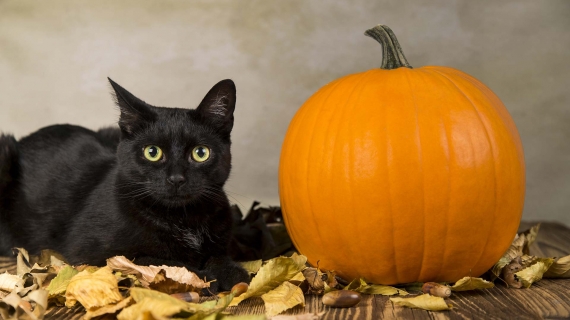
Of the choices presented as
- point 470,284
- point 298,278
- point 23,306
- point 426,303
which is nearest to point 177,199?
point 298,278

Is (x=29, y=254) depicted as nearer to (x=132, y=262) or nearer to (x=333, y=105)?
(x=132, y=262)

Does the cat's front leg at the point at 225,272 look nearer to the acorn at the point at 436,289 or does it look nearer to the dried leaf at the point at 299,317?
the dried leaf at the point at 299,317

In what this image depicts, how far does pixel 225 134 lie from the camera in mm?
2223

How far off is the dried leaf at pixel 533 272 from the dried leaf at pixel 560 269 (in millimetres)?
27

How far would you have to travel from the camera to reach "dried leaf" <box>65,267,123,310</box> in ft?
5.75

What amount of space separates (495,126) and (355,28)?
174 centimetres

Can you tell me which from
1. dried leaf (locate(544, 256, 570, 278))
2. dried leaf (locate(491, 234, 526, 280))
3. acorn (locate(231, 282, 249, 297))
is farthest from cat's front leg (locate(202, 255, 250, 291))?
dried leaf (locate(544, 256, 570, 278))

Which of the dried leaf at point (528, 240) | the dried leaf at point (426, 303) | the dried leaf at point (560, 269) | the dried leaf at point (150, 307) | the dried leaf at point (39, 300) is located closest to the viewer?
the dried leaf at point (150, 307)

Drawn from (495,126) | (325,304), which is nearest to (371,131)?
(495,126)

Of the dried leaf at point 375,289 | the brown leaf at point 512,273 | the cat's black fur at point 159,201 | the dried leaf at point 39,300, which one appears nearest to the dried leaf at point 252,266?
the cat's black fur at point 159,201

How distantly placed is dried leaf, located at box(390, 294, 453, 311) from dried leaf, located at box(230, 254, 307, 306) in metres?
0.35

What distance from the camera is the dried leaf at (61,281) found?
1870mm

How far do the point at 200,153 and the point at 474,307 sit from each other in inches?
39.5

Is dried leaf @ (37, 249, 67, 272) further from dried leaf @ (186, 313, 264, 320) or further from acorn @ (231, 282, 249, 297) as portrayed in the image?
dried leaf @ (186, 313, 264, 320)
